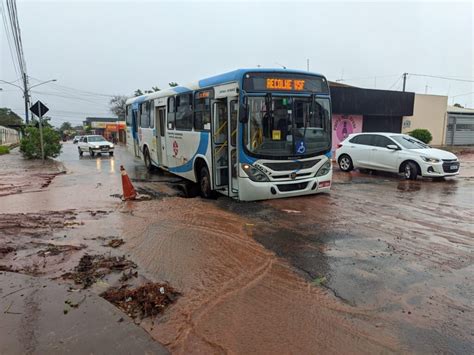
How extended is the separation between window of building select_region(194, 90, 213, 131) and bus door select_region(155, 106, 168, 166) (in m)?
3.19

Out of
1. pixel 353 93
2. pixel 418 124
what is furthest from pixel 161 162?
pixel 418 124

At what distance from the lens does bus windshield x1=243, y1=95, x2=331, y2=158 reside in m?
8.53

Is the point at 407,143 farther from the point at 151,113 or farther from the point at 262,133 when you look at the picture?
the point at 151,113

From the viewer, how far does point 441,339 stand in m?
3.51

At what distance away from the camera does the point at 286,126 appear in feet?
28.8

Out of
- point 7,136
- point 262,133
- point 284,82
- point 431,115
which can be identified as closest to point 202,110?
point 262,133

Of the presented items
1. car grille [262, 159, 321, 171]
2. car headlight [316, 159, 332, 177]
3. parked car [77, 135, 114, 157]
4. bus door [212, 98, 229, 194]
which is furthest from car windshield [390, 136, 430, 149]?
parked car [77, 135, 114, 157]

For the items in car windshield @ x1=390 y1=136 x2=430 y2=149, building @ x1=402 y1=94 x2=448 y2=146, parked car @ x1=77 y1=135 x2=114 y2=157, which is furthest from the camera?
building @ x1=402 y1=94 x2=448 y2=146

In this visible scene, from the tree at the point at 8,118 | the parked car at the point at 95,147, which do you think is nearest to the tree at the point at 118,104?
the tree at the point at 8,118

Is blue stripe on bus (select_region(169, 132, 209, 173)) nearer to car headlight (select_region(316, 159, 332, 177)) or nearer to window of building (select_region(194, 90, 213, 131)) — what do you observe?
window of building (select_region(194, 90, 213, 131))

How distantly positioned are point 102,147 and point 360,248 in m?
26.0

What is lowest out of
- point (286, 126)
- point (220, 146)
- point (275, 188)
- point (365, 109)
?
point (275, 188)

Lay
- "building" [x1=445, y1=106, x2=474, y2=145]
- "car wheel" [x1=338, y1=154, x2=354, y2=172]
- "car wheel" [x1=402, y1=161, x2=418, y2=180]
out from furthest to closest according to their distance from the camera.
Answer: "building" [x1=445, y1=106, x2=474, y2=145] → "car wheel" [x1=338, y1=154, x2=354, y2=172] → "car wheel" [x1=402, y1=161, x2=418, y2=180]

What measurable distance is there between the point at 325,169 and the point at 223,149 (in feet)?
8.56
